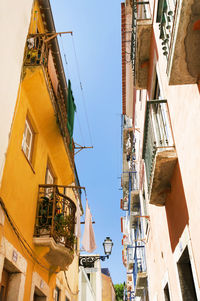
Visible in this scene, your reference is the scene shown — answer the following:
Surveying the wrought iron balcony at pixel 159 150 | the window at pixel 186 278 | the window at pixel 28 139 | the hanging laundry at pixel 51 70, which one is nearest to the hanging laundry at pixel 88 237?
the window at pixel 28 139

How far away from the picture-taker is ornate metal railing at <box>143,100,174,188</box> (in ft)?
18.4

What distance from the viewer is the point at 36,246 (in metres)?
7.29

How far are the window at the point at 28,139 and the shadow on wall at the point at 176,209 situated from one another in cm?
374

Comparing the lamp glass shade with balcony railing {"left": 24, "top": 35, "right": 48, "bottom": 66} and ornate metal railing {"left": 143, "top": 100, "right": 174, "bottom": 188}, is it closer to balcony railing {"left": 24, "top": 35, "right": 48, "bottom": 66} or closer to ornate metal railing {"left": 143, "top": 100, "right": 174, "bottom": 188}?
ornate metal railing {"left": 143, "top": 100, "right": 174, "bottom": 188}

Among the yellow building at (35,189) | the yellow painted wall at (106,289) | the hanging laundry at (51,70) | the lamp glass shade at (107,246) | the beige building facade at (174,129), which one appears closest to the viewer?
the beige building facade at (174,129)

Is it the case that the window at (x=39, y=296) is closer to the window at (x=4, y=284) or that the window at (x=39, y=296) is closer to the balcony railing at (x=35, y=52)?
the window at (x=4, y=284)

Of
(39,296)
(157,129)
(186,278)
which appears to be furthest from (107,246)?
(157,129)

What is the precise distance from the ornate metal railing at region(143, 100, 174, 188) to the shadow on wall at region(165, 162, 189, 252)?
52 cm

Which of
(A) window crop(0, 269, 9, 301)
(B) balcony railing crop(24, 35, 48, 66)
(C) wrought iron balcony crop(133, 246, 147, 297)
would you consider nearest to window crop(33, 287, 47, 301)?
(A) window crop(0, 269, 9, 301)

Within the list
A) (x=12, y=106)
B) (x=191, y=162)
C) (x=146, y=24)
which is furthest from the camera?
(x=146, y=24)

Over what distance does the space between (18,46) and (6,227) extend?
3.40m

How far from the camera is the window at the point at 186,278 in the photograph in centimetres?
509

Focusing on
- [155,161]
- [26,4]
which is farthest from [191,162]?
[26,4]

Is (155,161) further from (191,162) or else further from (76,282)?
(76,282)
